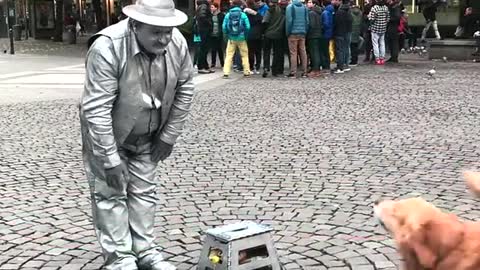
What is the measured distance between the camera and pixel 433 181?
6.54 m

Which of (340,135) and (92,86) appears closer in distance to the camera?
(92,86)

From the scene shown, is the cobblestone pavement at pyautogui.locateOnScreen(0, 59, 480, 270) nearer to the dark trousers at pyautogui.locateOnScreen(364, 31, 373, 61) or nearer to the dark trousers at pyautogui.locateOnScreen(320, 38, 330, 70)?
the dark trousers at pyautogui.locateOnScreen(320, 38, 330, 70)

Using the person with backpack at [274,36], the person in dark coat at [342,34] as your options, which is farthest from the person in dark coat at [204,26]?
the person in dark coat at [342,34]

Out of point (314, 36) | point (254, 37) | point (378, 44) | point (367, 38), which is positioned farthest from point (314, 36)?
point (367, 38)

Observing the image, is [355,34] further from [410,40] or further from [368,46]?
[410,40]

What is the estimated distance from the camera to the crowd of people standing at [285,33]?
1579 centimetres

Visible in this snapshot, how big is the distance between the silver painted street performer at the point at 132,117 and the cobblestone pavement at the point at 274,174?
0.56 metres

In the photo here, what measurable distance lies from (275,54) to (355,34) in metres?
3.05

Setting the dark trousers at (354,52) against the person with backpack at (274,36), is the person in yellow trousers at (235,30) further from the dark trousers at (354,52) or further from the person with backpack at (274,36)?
the dark trousers at (354,52)

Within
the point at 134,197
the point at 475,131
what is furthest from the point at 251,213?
the point at 475,131

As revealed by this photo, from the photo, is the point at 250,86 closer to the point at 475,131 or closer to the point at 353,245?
the point at 475,131

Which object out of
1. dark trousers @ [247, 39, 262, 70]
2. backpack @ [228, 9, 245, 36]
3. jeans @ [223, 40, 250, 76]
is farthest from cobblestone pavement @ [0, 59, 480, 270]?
dark trousers @ [247, 39, 262, 70]

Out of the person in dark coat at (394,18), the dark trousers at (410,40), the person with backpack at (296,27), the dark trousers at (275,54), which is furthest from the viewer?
the dark trousers at (410,40)

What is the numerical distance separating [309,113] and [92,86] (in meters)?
7.29
